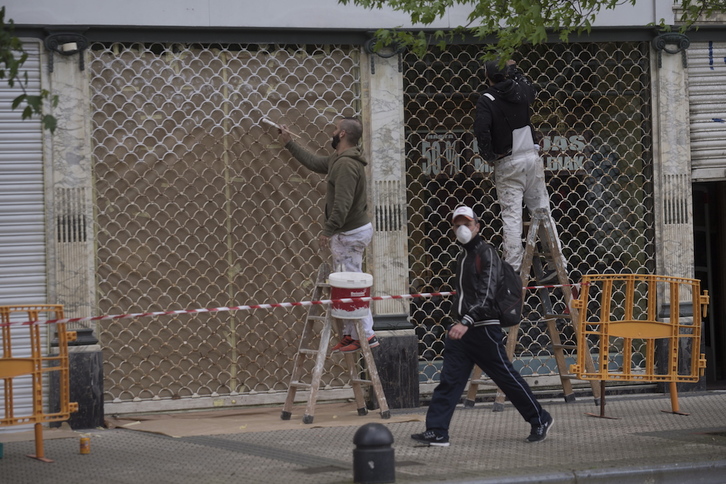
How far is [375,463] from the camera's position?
693 cm

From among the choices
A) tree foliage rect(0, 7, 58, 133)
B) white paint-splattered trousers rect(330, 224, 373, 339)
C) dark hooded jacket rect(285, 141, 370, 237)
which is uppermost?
tree foliage rect(0, 7, 58, 133)

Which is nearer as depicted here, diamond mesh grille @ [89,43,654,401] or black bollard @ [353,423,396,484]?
black bollard @ [353,423,396,484]

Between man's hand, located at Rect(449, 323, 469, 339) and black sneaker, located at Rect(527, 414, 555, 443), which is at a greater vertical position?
man's hand, located at Rect(449, 323, 469, 339)

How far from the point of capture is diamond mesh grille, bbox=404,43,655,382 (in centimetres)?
1124

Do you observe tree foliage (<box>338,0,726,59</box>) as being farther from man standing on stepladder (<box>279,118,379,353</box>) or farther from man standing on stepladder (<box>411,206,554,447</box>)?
man standing on stepladder (<box>411,206,554,447</box>)

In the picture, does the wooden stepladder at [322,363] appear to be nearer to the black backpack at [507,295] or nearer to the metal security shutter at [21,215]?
the black backpack at [507,295]

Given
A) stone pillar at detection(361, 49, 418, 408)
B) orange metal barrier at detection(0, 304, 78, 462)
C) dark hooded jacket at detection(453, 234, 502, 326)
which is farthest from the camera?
stone pillar at detection(361, 49, 418, 408)

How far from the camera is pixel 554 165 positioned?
38.1 ft

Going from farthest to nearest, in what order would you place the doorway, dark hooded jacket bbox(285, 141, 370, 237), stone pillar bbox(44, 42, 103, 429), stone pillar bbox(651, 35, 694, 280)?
1. the doorway
2. stone pillar bbox(651, 35, 694, 280)
3. stone pillar bbox(44, 42, 103, 429)
4. dark hooded jacket bbox(285, 141, 370, 237)

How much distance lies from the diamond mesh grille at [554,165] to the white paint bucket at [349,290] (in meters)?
1.65

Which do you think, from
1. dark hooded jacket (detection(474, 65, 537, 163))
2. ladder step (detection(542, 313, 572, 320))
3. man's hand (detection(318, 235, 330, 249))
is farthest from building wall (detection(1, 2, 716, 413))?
ladder step (detection(542, 313, 572, 320))

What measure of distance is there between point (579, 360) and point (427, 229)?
2.31 meters

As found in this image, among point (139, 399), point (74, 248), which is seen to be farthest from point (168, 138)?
point (139, 399)

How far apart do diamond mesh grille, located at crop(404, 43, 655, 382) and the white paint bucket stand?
5.42 ft
